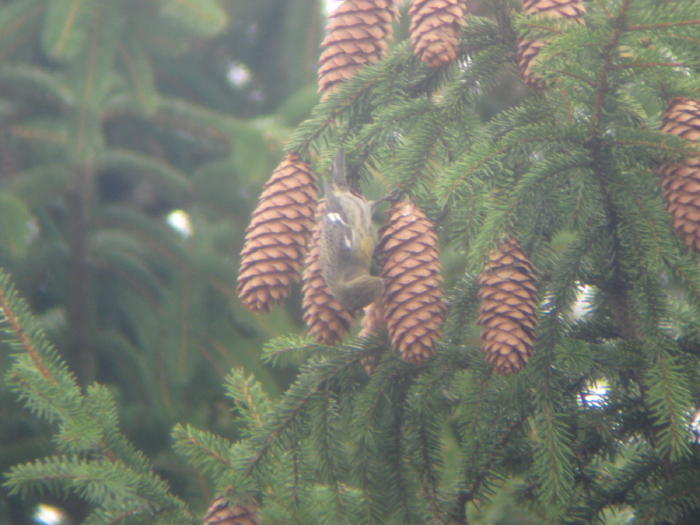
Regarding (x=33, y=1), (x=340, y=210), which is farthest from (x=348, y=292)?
(x=33, y=1)

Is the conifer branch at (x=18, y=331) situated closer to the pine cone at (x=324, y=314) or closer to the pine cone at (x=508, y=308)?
the pine cone at (x=324, y=314)

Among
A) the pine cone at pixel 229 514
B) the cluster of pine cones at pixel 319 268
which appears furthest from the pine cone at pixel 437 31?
the pine cone at pixel 229 514

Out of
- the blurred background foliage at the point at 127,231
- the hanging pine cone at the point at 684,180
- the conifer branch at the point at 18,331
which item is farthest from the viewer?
the blurred background foliage at the point at 127,231

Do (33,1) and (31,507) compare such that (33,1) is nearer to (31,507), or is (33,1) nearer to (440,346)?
(31,507)

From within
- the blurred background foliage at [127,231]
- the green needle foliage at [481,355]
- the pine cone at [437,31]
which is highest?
the blurred background foliage at [127,231]

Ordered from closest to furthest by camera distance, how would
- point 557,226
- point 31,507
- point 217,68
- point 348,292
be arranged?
point 348,292 < point 557,226 < point 31,507 < point 217,68

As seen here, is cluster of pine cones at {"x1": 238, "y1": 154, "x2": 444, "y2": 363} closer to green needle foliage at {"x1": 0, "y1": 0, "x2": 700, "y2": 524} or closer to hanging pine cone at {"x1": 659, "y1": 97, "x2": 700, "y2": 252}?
green needle foliage at {"x1": 0, "y1": 0, "x2": 700, "y2": 524}

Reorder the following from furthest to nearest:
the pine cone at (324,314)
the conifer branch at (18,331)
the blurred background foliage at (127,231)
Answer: the blurred background foliage at (127,231) → the conifer branch at (18,331) → the pine cone at (324,314)
